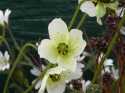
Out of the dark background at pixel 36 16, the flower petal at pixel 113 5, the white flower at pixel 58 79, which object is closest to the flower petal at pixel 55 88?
the white flower at pixel 58 79

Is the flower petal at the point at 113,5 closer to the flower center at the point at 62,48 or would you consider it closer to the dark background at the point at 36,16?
the flower center at the point at 62,48

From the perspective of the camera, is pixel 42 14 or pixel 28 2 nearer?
pixel 42 14

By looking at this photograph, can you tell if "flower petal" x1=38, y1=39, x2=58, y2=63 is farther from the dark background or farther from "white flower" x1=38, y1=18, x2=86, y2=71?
the dark background

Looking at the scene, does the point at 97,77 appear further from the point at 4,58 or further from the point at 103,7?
the point at 4,58

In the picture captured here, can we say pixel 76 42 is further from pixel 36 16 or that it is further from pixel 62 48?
pixel 36 16

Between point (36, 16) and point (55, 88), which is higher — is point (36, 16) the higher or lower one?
the higher one

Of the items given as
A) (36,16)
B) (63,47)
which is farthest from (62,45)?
(36,16)

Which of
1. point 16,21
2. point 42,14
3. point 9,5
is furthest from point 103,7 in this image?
point 9,5
